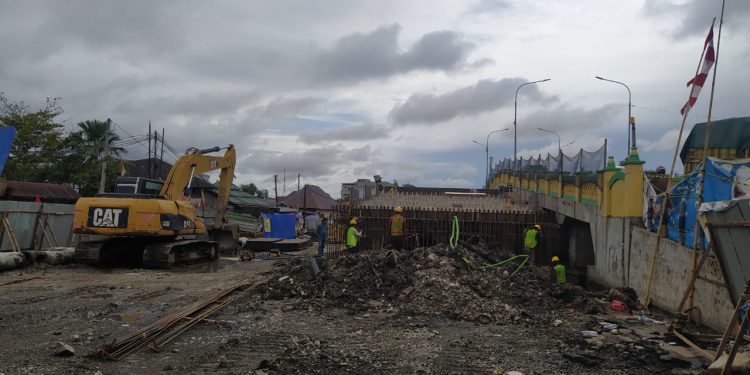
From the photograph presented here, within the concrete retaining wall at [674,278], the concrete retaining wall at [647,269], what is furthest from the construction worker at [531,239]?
the concrete retaining wall at [674,278]

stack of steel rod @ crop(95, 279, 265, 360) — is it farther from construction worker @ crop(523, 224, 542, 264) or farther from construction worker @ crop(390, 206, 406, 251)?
construction worker @ crop(523, 224, 542, 264)

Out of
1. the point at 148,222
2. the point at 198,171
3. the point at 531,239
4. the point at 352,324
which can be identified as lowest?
the point at 352,324

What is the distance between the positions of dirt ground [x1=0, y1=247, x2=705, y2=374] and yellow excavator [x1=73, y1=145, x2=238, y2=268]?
5.18 feet

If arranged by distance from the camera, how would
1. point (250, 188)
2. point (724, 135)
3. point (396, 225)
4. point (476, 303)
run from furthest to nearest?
point (250, 188) → point (396, 225) → point (724, 135) → point (476, 303)

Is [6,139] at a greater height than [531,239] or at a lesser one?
greater

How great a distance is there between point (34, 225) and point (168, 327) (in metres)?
12.6

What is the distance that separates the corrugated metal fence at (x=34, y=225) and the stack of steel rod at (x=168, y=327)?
929 centimetres

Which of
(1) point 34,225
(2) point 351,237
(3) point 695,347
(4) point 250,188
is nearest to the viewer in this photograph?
(3) point 695,347

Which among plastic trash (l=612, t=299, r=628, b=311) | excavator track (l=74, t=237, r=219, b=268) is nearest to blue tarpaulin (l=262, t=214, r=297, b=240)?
excavator track (l=74, t=237, r=219, b=268)

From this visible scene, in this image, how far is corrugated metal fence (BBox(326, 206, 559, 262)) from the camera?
707 inches

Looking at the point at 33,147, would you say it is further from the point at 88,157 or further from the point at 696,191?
the point at 696,191

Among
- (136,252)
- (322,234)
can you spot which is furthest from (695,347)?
(136,252)

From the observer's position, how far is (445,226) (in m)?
18.0

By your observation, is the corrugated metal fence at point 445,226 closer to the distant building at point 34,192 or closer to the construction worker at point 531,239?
the construction worker at point 531,239
